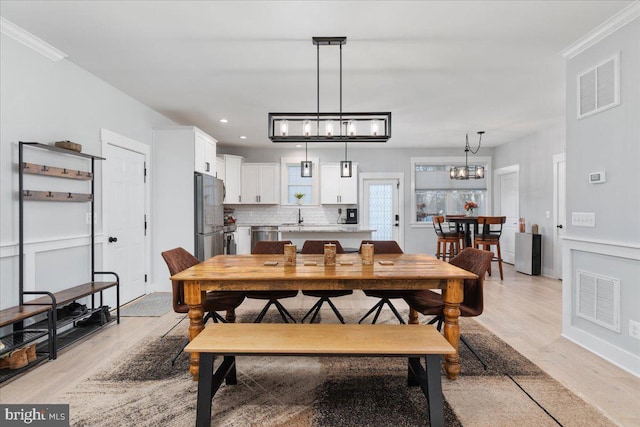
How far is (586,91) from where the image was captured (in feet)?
9.33

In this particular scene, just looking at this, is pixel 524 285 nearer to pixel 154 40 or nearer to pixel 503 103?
pixel 503 103

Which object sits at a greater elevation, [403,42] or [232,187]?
[403,42]

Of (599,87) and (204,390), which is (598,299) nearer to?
(599,87)

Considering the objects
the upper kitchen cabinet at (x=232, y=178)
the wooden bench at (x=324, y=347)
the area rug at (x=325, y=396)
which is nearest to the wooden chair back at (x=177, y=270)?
the area rug at (x=325, y=396)

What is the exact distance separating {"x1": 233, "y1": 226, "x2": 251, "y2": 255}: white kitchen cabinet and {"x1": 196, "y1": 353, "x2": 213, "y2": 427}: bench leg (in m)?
5.22

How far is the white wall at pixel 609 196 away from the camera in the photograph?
2.44 meters

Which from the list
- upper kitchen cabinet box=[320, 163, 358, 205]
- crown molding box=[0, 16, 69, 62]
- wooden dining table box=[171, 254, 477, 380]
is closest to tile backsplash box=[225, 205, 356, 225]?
upper kitchen cabinet box=[320, 163, 358, 205]

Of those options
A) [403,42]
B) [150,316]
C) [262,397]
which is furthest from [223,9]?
[150,316]

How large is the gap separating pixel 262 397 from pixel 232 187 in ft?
18.2

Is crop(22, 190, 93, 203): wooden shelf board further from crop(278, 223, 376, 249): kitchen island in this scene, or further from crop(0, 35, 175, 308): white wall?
crop(278, 223, 376, 249): kitchen island

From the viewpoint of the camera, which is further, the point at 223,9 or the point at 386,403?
the point at 223,9

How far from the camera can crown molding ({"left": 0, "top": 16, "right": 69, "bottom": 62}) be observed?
2584 millimetres

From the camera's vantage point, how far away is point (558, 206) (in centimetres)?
562

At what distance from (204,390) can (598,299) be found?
3034 millimetres
